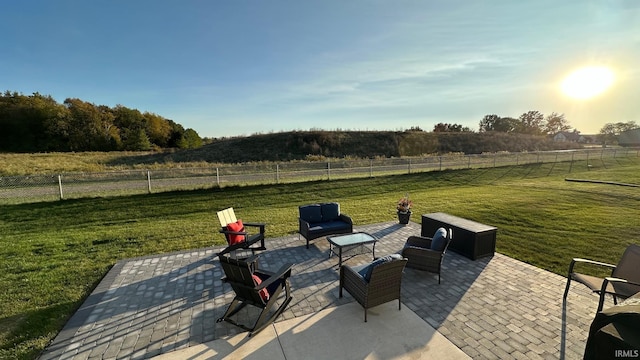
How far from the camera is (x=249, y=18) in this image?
32.0ft

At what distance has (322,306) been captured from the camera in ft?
13.4

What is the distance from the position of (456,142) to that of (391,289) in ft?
162

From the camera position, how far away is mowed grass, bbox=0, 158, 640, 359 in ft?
15.5

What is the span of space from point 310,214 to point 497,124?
284 feet

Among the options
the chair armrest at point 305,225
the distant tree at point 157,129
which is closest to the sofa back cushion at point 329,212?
the chair armrest at point 305,225

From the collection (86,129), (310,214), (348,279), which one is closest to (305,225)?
(310,214)

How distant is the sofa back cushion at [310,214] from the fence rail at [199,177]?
25.7 ft

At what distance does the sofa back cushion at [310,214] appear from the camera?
692 cm

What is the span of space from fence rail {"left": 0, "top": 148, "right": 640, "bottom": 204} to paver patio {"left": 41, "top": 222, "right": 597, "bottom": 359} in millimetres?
8510

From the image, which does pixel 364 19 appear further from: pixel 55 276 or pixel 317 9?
pixel 55 276

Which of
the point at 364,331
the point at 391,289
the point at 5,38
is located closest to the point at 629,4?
the point at 391,289

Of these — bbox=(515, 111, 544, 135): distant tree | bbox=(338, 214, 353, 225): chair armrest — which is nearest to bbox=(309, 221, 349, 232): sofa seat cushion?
bbox=(338, 214, 353, 225): chair armrest

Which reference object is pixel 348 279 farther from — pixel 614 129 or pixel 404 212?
pixel 614 129

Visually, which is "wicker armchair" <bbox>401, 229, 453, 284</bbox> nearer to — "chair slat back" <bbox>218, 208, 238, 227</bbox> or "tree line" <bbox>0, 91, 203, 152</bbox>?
"chair slat back" <bbox>218, 208, 238, 227</bbox>
